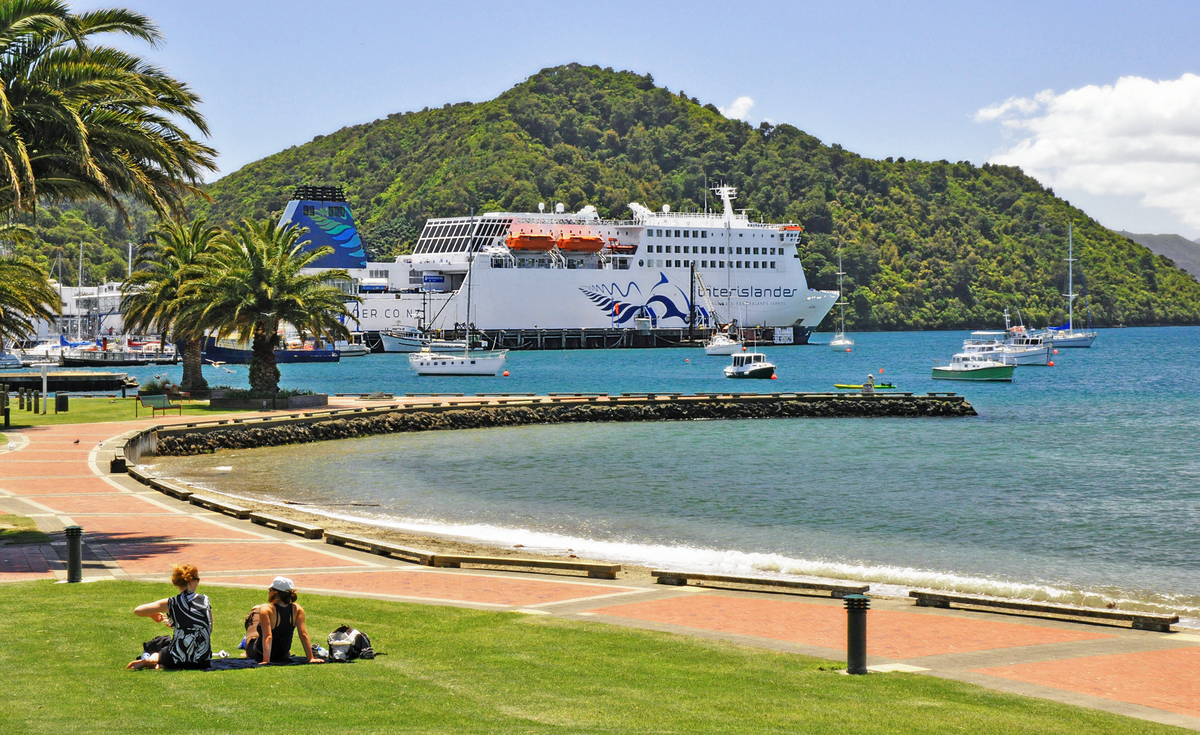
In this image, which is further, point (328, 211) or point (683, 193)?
point (683, 193)

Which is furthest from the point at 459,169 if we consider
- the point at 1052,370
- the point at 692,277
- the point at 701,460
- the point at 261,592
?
the point at 261,592

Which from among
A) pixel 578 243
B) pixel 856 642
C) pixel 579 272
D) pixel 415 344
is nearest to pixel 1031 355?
pixel 579 272

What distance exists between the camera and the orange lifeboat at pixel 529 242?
4011 inches

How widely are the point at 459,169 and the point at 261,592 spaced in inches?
6519

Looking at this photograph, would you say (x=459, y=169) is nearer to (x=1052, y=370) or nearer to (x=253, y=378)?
(x=1052, y=370)

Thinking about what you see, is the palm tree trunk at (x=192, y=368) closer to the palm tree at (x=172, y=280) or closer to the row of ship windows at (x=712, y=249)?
the palm tree at (x=172, y=280)

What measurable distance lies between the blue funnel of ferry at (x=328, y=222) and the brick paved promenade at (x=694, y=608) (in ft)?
281

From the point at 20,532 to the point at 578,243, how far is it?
3583 inches

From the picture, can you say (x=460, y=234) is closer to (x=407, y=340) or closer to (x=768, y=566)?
(x=407, y=340)

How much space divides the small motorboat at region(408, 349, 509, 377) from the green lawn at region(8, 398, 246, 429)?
29804 mm

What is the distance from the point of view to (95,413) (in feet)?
112

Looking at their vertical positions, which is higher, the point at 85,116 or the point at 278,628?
the point at 85,116

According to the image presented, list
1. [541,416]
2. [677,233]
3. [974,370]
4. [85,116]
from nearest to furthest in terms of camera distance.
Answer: [85,116], [541,416], [974,370], [677,233]

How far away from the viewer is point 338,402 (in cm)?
4141
